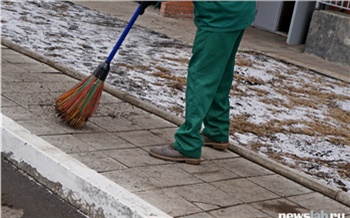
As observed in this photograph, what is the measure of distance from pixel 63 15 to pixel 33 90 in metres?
4.56

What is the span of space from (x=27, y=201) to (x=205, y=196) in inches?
47.6

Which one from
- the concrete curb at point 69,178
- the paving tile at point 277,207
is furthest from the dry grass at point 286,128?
the concrete curb at point 69,178

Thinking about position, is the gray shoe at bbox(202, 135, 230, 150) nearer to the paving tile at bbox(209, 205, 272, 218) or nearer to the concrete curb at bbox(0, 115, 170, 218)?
the paving tile at bbox(209, 205, 272, 218)

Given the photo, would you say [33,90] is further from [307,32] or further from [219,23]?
[307,32]

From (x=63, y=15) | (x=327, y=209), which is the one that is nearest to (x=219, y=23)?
(x=327, y=209)

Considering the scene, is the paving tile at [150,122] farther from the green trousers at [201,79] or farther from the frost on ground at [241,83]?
the green trousers at [201,79]

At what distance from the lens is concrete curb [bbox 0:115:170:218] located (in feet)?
14.9

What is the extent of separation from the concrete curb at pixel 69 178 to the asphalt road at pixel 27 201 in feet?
0.21

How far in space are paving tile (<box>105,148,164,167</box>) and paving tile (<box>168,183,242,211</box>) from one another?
1.52 feet

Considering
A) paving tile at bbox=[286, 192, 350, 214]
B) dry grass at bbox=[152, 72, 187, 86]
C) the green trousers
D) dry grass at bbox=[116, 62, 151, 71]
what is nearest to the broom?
the green trousers

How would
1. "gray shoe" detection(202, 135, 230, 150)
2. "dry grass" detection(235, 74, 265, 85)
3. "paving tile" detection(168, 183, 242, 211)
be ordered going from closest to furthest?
"paving tile" detection(168, 183, 242, 211) → "gray shoe" detection(202, 135, 230, 150) → "dry grass" detection(235, 74, 265, 85)

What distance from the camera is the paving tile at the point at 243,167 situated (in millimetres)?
5672

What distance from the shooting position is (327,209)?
17.0 ft

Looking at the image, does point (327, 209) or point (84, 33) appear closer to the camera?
point (327, 209)
